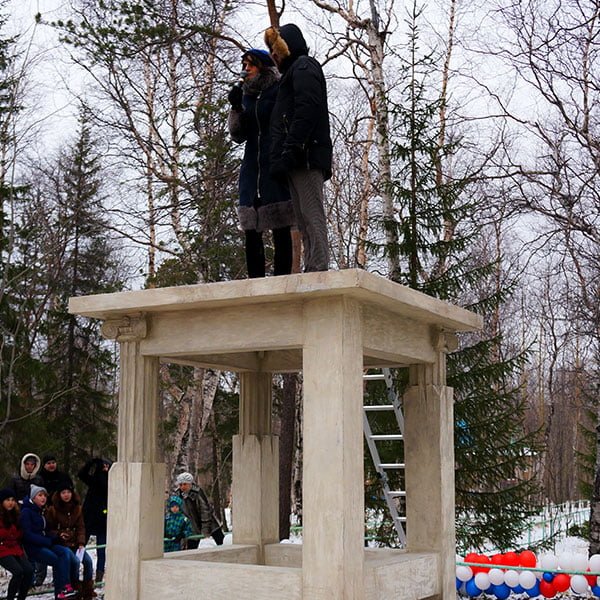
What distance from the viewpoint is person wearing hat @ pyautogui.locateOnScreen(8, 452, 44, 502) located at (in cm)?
1089

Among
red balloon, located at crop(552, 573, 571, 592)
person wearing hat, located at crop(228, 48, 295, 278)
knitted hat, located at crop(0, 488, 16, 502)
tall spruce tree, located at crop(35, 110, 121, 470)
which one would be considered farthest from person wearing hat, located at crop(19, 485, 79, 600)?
tall spruce tree, located at crop(35, 110, 121, 470)

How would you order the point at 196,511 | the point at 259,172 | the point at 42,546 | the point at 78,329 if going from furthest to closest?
the point at 78,329 → the point at 196,511 → the point at 42,546 → the point at 259,172

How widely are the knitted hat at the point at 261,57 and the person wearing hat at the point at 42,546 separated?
5.97 m

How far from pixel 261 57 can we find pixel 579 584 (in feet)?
23.1

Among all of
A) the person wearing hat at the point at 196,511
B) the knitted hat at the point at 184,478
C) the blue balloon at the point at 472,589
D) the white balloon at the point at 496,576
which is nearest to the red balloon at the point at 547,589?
the white balloon at the point at 496,576

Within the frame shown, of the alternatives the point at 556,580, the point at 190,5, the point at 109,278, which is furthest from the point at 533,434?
the point at 109,278

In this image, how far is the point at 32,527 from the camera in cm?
1020

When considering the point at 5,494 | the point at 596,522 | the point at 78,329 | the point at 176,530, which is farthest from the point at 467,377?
the point at 78,329

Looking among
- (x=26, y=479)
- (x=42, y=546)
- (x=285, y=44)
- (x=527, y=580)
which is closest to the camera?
(x=285, y=44)

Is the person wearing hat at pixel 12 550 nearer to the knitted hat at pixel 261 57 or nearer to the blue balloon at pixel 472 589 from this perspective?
the blue balloon at pixel 472 589

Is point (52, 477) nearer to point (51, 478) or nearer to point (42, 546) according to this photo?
point (51, 478)

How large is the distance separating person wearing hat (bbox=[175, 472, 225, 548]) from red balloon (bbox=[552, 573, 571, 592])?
4.13 metres

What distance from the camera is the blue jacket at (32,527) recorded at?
10125 mm

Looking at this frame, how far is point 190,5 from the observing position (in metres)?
16.6
